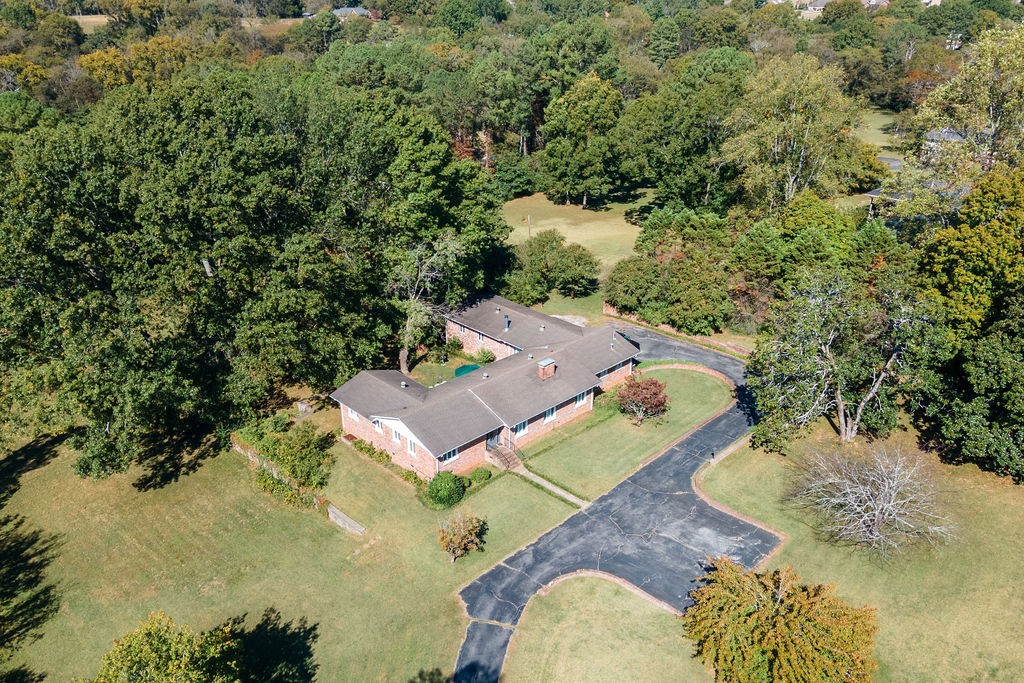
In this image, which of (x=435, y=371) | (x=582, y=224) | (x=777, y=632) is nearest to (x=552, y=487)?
(x=777, y=632)

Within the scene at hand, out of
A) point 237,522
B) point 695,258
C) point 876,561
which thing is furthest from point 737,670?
point 695,258

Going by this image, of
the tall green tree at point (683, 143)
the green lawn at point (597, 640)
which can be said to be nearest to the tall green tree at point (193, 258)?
the green lawn at point (597, 640)

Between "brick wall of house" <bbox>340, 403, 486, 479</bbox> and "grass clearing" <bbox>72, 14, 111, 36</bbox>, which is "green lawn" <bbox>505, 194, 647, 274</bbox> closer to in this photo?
"brick wall of house" <bbox>340, 403, 486, 479</bbox>

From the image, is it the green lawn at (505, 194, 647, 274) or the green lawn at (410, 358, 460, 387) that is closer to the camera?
the green lawn at (410, 358, 460, 387)

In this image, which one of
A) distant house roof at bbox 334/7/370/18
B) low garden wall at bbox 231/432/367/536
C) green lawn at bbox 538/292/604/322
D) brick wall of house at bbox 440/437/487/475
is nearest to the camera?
low garden wall at bbox 231/432/367/536

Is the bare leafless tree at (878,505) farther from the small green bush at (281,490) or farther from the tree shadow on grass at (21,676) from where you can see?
the tree shadow on grass at (21,676)

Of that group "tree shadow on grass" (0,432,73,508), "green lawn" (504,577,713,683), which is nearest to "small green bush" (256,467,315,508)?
"green lawn" (504,577,713,683)

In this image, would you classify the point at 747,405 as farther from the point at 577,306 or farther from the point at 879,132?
the point at 879,132
